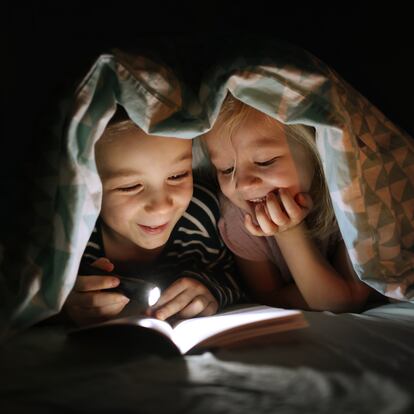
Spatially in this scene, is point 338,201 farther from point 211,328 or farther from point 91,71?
point 91,71

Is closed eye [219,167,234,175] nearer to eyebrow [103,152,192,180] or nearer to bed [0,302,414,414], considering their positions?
eyebrow [103,152,192,180]

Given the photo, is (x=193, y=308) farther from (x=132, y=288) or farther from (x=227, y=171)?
(x=227, y=171)

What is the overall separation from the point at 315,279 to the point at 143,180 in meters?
0.35

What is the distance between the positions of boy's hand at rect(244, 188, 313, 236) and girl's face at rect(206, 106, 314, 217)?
2 cm

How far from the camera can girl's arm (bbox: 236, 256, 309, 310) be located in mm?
1173

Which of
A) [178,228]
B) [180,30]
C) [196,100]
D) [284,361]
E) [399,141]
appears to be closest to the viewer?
[284,361]

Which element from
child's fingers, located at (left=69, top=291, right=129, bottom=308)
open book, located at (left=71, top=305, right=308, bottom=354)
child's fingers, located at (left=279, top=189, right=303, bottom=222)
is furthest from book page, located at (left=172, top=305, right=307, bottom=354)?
child's fingers, located at (left=279, top=189, right=303, bottom=222)

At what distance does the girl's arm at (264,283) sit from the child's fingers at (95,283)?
14.3 inches

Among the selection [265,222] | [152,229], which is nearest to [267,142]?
[265,222]

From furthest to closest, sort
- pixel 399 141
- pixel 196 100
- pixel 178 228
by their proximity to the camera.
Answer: pixel 178 228 < pixel 399 141 < pixel 196 100

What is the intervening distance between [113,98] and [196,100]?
0.44 ft

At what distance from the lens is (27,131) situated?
1.27m

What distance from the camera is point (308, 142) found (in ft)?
3.39

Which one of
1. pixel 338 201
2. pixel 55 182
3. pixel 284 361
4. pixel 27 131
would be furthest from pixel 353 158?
pixel 27 131
